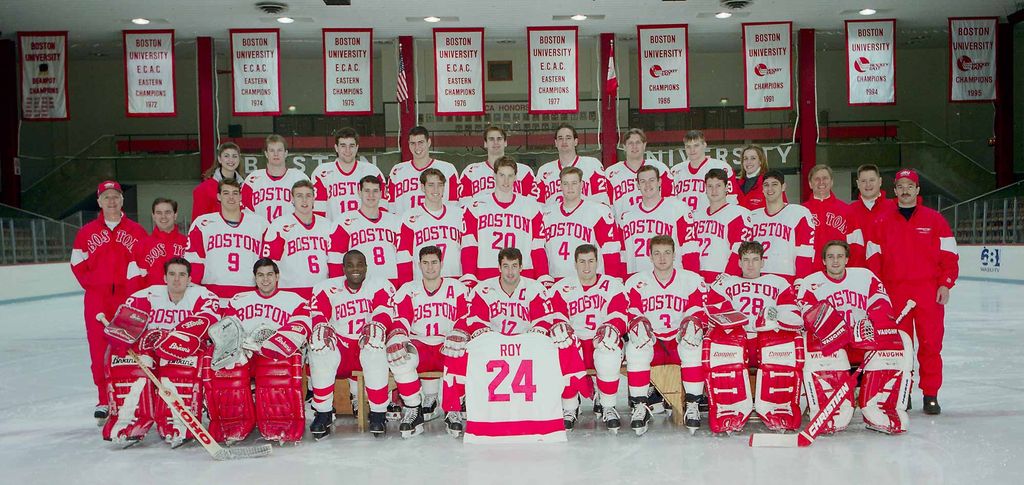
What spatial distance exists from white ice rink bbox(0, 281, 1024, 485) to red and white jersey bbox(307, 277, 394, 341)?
2.19 ft

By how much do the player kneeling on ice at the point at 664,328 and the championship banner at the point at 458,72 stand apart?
22.5 ft

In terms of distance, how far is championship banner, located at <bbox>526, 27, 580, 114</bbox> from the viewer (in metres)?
11.8

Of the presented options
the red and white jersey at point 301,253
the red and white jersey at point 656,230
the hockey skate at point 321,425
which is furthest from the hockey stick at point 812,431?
the red and white jersey at point 301,253

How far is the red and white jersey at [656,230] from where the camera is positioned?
5.86 m

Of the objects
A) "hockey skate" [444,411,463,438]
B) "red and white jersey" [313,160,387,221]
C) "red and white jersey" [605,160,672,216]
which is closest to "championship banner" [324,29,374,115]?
"red and white jersey" [313,160,387,221]

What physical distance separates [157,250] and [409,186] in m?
1.91

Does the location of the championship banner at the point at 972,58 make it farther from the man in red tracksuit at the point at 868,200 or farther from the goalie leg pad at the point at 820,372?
the goalie leg pad at the point at 820,372

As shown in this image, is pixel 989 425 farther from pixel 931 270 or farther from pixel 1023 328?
pixel 1023 328

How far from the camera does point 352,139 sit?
21.1 feet

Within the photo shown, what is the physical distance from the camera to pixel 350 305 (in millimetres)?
5285

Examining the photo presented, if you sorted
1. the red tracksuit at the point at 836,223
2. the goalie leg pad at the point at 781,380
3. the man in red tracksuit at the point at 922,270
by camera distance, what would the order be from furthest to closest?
the red tracksuit at the point at 836,223 → the man in red tracksuit at the point at 922,270 → the goalie leg pad at the point at 781,380

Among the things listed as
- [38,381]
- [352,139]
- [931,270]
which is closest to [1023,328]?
[931,270]

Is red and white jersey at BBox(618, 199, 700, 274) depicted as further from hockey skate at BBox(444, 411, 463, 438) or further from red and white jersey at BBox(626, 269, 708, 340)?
hockey skate at BBox(444, 411, 463, 438)

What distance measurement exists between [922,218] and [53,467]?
216 inches
